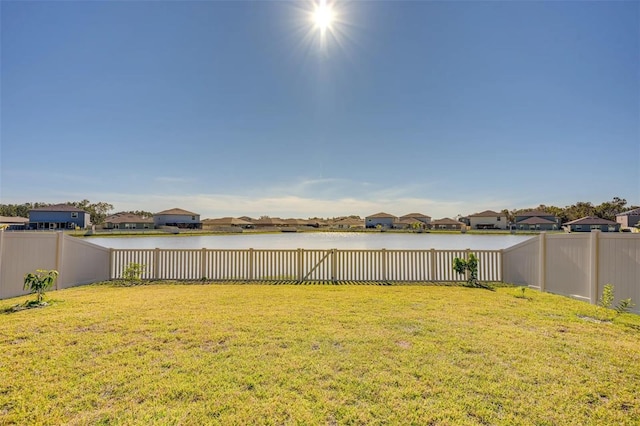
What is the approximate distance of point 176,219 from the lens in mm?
57688

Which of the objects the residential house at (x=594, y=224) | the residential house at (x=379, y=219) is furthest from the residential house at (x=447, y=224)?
the residential house at (x=594, y=224)

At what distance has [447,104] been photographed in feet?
42.7

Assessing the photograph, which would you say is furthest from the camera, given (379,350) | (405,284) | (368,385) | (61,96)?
(61,96)

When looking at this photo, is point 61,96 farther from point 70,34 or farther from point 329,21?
point 329,21

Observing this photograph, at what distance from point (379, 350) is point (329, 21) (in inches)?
398

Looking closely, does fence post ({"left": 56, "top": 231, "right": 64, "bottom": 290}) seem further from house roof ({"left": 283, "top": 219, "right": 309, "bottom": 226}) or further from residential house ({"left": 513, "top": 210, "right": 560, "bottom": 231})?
house roof ({"left": 283, "top": 219, "right": 309, "bottom": 226})

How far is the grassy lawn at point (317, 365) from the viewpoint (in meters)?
2.08

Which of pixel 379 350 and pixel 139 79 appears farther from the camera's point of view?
pixel 139 79

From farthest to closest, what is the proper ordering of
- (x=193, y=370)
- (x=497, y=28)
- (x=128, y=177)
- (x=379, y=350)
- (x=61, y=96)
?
(x=128, y=177), (x=61, y=96), (x=497, y=28), (x=379, y=350), (x=193, y=370)

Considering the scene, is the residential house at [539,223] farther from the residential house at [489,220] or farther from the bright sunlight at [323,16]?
the bright sunlight at [323,16]

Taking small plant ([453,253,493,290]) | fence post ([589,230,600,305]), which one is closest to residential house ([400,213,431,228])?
small plant ([453,253,493,290])

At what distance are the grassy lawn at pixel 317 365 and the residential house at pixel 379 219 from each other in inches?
2429

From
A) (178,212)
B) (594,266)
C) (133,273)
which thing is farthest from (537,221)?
(178,212)

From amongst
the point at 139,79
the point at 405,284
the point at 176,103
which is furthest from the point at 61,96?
the point at 405,284
